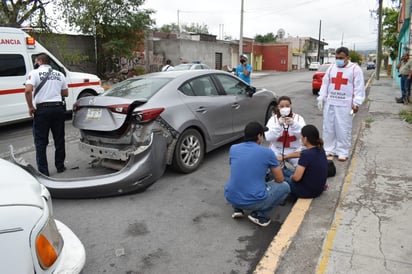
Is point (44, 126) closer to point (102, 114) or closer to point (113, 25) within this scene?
point (102, 114)

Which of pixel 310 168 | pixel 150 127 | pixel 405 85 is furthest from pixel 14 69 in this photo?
pixel 405 85

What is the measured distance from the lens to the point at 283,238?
3336 mm

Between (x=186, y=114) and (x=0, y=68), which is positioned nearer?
(x=186, y=114)

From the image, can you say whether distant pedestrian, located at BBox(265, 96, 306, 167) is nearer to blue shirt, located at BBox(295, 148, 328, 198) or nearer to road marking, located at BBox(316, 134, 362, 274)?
blue shirt, located at BBox(295, 148, 328, 198)

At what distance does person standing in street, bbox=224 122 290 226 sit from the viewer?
138 inches

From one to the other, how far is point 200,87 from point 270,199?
2560 mm

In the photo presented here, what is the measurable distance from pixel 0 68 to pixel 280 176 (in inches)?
275

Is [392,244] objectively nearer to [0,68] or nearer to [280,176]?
[280,176]

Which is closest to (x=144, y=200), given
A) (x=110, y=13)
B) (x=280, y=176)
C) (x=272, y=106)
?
(x=280, y=176)

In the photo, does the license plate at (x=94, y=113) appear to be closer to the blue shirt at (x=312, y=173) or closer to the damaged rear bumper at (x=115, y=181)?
the damaged rear bumper at (x=115, y=181)

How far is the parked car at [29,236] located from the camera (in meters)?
1.62

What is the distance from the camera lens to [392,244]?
3.13 metres

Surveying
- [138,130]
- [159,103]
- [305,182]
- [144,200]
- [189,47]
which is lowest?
[144,200]

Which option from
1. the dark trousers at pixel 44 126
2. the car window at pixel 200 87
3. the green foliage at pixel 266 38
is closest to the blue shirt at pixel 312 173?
the car window at pixel 200 87
